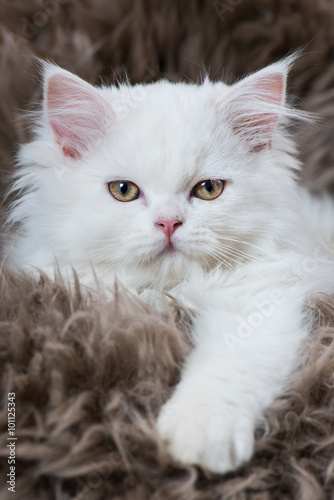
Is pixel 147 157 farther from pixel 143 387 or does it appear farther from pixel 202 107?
pixel 143 387

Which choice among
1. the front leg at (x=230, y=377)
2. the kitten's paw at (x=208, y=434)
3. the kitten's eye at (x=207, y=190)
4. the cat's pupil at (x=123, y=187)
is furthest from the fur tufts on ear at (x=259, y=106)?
the kitten's paw at (x=208, y=434)

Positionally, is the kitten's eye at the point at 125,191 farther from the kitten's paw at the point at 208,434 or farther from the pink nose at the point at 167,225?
the kitten's paw at the point at 208,434

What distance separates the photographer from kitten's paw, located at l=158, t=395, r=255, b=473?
709mm

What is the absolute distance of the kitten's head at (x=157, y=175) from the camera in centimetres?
104

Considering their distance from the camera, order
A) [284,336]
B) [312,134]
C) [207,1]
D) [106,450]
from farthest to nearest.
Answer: [312,134]
[207,1]
[284,336]
[106,450]

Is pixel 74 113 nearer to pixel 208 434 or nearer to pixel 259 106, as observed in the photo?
pixel 259 106

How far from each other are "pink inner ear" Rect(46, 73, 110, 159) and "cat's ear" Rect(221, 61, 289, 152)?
28 cm

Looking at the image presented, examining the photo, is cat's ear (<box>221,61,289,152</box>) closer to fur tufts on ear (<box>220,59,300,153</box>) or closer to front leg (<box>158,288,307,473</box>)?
fur tufts on ear (<box>220,59,300,153</box>)

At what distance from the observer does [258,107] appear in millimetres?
1191

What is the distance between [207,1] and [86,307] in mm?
1102

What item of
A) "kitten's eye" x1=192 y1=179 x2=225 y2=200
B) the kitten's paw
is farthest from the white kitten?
the kitten's paw

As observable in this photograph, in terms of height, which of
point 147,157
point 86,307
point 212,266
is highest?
point 147,157

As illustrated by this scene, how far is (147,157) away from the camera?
1054 millimetres

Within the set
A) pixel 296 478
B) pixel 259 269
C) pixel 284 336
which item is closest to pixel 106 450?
pixel 296 478
